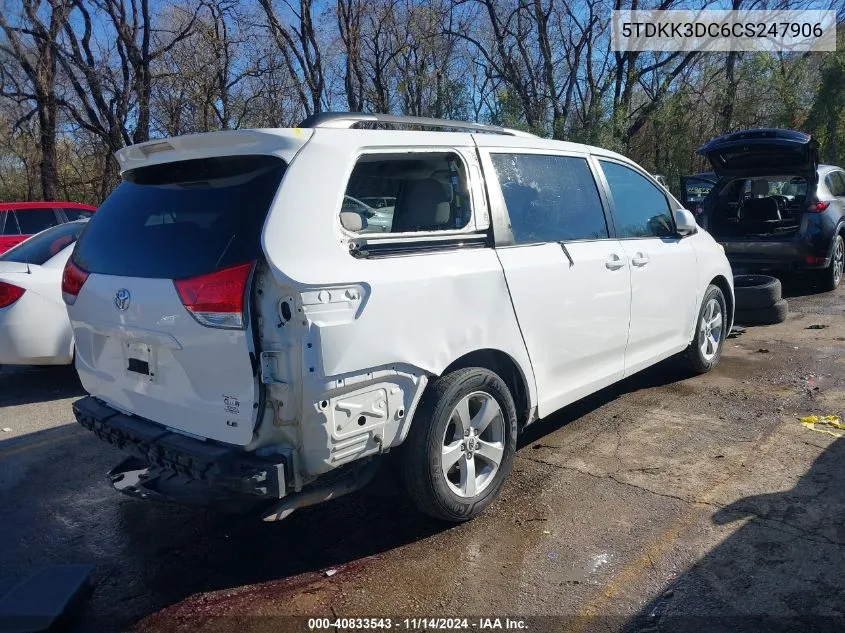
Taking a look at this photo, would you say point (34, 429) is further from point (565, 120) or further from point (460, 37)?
point (460, 37)

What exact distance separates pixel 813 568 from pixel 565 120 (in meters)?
19.9

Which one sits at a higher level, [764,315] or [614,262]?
[614,262]

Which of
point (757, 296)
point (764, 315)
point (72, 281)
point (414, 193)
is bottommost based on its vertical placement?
point (764, 315)

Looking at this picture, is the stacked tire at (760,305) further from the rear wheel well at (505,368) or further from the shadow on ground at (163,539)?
the shadow on ground at (163,539)

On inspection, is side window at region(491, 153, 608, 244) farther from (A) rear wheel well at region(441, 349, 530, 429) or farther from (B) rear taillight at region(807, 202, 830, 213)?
(B) rear taillight at region(807, 202, 830, 213)

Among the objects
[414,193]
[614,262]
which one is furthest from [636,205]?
[414,193]

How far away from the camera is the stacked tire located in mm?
7645

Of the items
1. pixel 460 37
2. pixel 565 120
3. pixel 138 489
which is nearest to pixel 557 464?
pixel 138 489

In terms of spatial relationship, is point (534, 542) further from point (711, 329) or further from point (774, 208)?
point (774, 208)

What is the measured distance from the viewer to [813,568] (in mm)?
2939

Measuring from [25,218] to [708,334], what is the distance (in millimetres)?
11620

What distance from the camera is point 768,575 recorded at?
2.91m

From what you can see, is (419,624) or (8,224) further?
(8,224)

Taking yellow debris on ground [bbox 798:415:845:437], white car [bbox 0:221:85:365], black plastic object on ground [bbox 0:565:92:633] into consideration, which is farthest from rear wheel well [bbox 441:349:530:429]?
white car [bbox 0:221:85:365]
